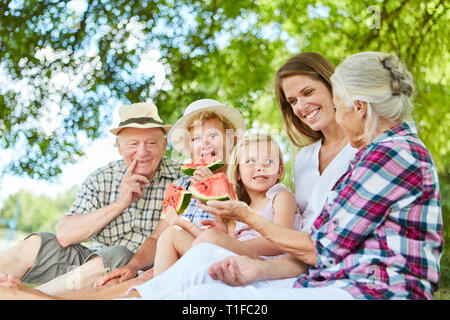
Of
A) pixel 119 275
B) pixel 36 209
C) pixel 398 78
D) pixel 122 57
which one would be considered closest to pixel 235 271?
pixel 398 78

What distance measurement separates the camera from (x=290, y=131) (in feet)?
11.2

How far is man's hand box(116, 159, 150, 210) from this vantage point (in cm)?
355

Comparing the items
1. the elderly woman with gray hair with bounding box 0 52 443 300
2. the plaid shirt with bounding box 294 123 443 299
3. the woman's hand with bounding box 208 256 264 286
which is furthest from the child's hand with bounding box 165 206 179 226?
the plaid shirt with bounding box 294 123 443 299

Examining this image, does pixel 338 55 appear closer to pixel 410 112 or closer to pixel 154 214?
pixel 154 214

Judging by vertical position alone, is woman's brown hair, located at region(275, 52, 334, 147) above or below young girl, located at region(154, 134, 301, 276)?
above

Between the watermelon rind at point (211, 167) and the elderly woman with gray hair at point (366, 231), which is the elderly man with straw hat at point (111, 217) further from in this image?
the elderly woman with gray hair at point (366, 231)

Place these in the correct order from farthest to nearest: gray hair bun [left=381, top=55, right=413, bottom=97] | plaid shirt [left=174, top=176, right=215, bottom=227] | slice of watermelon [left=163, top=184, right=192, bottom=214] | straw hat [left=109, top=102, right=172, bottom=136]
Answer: straw hat [left=109, top=102, right=172, bottom=136]
plaid shirt [left=174, top=176, right=215, bottom=227]
slice of watermelon [left=163, top=184, right=192, bottom=214]
gray hair bun [left=381, top=55, right=413, bottom=97]

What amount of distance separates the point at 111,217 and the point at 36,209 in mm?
3546

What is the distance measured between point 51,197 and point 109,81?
5.40 ft

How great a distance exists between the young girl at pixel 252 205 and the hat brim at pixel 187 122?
0.41m

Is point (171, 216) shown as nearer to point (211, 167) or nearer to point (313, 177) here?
point (211, 167)

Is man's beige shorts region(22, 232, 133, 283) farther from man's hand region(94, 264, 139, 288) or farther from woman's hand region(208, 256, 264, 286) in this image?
woman's hand region(208, 256, 264, 286)

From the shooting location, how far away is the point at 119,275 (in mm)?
3217
